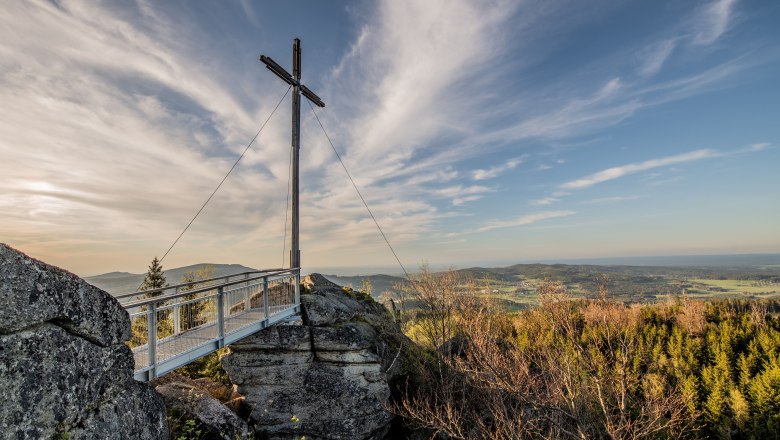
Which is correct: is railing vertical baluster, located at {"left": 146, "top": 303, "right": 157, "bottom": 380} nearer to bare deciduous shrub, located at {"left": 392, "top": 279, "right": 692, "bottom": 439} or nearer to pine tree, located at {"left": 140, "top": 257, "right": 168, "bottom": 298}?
bare deciduous shrub, located at {"left": 392, "top": 279, "right": 692, "bottom": 439}

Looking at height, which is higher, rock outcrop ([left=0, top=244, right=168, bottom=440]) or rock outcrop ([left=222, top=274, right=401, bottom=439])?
rock outcrop ([left=0, top=244, right=168, bottom=440])

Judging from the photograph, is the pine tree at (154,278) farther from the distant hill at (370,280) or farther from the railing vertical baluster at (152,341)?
the railing vertical baluster at (152,341)

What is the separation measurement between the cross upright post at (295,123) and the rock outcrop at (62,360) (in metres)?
7.50

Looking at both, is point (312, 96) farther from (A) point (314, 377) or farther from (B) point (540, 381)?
(B) point (540, 381)

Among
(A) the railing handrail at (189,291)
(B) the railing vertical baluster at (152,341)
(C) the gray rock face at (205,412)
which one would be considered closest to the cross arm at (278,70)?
(A) the railing handrail at (189,291)

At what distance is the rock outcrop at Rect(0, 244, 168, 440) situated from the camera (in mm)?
5730

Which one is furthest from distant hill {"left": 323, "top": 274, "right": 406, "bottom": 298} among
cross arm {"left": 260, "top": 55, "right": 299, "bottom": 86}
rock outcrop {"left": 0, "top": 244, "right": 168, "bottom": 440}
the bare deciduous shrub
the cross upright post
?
rock outcrop {"left": 0, "top": 244, "right": 168, "bottom": 440}

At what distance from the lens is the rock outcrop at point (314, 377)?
1365 centimetres

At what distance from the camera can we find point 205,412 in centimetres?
1088

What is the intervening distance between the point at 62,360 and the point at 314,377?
9.03m

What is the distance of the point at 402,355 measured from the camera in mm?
18797

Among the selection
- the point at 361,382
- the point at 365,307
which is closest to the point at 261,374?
the point at 361,382

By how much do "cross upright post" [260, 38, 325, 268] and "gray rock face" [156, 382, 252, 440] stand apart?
216 inches

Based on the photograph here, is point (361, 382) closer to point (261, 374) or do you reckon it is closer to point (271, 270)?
point (261, 374)
